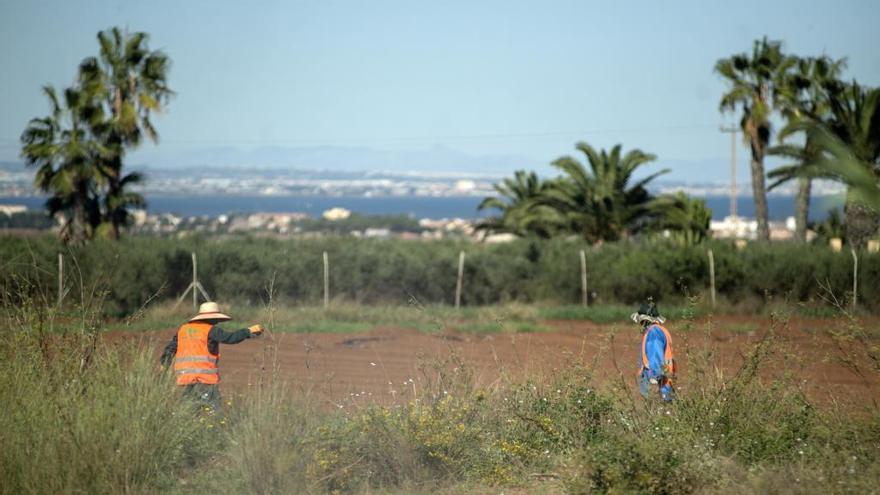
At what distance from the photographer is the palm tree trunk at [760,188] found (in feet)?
152

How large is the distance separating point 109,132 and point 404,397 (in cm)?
2982

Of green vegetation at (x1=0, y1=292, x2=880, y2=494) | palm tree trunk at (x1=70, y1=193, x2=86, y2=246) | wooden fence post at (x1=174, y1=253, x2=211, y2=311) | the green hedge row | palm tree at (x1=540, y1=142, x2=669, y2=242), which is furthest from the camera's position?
palm tree at (x1=540, y1=142, x2=669, y2=242)

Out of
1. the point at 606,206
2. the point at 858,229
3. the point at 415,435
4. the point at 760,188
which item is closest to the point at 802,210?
the point at 760,188

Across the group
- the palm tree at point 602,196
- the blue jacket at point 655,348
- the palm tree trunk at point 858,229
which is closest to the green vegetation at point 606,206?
the palm tree at point 602,196

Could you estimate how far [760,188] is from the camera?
46625mm

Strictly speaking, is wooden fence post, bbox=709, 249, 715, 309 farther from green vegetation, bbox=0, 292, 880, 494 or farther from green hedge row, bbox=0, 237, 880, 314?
green vegetation, bbox=0, 292, 880, 494

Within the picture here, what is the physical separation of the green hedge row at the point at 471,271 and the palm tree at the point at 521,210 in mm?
7743

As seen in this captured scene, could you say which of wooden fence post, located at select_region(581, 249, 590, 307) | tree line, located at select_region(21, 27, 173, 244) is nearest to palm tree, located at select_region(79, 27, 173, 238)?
tree line, located at select_region(21, 27, 173, 244)

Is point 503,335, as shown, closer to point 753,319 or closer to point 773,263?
point 753,319

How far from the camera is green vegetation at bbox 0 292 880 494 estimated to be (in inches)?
321

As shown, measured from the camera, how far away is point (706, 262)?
32594mm

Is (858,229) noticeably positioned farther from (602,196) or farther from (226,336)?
(226,336)

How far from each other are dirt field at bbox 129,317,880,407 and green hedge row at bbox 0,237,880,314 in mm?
3379

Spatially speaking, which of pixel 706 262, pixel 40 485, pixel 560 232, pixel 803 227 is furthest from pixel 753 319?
pixel 40 485
